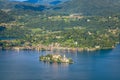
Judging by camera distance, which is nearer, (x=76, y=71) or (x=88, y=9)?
(x=76, y=71)

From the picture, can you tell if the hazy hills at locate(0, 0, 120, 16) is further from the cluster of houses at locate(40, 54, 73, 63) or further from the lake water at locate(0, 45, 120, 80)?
the cluster of houses at locate(40, 54, 73, 63)

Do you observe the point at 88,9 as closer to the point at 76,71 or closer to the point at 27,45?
the point at 27,45

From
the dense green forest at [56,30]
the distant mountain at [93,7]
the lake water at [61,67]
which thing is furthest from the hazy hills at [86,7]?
the lake water at [61,67]

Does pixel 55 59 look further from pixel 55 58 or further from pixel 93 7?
pixel 93 7

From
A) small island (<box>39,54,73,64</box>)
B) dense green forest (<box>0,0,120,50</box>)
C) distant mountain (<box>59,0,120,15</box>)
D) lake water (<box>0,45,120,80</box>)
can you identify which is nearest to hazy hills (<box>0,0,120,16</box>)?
distant mountain (<box>59,0,120,15</box>)

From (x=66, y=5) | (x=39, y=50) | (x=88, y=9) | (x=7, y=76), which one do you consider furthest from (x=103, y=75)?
(x=66, y=5)

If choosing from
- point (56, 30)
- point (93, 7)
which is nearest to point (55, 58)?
point (56, 30)

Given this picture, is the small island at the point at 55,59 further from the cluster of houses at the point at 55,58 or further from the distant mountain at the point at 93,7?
the distant mountain at the point at 93,7
